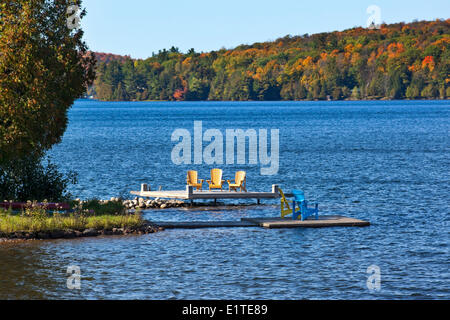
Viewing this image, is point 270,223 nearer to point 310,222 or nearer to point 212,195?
point 310,222

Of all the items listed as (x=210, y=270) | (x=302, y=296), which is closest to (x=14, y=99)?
(x=210, y=270)

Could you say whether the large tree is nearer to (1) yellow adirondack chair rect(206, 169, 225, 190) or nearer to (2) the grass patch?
(2) the grass patch

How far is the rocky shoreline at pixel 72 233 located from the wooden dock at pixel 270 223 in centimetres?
121

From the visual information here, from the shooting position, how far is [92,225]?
89.0 feet

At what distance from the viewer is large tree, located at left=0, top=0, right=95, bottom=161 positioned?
26.9 m

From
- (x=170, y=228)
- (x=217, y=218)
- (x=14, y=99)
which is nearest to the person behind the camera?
(x=14, y=99)

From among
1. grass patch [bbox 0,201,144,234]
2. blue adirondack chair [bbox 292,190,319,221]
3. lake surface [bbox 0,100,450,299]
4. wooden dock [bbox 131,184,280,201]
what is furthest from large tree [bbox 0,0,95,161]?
blue adirondack chair [bbox 292,190,319,221]

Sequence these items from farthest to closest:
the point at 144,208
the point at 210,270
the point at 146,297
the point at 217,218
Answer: the point at 144,208 → the point at 217,218 → the point at 210,270 → the point at 146,297

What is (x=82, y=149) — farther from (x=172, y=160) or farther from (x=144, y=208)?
(x=144, y=208)

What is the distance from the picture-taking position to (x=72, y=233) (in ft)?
87.0

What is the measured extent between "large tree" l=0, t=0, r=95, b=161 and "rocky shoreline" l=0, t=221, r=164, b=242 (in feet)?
10.9

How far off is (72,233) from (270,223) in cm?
771

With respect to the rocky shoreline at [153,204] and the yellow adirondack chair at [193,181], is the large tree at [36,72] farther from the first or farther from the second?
the yellow adirondack chair at [193,181]
